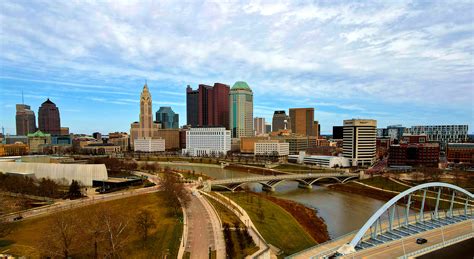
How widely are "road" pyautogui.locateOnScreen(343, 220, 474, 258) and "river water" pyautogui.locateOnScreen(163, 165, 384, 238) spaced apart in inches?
445

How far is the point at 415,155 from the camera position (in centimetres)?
10869

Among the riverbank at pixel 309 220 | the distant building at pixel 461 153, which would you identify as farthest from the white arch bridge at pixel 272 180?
the distant building at pixel 461 153

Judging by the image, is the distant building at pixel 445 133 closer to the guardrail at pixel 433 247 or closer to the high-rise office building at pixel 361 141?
the high-rise office building at pixel 361 141

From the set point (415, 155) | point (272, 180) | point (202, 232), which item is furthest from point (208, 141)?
point (202, 232)

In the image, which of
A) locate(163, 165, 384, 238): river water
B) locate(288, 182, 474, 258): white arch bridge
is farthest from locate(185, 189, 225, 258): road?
locate(163, 165, 384, 238): river water

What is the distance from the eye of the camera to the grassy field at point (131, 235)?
29.7 metres

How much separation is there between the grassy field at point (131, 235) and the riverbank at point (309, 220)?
60.8 ft

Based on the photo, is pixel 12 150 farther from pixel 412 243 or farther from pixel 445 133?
pixel 445 133

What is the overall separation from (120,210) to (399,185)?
66.7 m

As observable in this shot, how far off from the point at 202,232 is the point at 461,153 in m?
121

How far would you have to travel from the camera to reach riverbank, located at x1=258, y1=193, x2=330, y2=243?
1610 inches

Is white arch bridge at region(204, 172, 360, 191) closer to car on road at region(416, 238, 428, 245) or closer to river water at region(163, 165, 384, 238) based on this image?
river water at region(163, 165, 384, 238)

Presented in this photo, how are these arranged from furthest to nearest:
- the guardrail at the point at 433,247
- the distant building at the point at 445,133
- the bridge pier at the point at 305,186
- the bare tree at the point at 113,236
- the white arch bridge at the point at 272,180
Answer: the distant building at the point at 445,133 < the bridge pier at the point at 305,186 < the white arch bridge at the point at 272,180 < the guardrail at the point at 433,247 < the bare tree at the point at 113,236

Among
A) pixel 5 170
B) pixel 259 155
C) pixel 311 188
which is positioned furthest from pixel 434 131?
pixel 5 170
